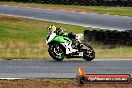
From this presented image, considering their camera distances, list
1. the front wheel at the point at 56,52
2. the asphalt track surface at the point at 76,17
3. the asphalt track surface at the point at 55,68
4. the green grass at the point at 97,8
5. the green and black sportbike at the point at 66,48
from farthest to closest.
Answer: the green grass at the point at 97,8
the asphalt track surface at the point at 76,17
the green and black sportbike at the point at 66,48
the front wheel at the point at 56,52
the asphalt track surface at the point at 55,68

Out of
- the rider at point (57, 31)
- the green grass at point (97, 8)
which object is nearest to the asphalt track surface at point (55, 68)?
the rider at point (57, 31)

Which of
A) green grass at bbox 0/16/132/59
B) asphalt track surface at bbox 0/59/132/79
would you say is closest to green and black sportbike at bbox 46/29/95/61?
asphalt track surface at bbox 0/59/132/79

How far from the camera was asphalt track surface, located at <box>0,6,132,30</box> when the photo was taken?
32969mm

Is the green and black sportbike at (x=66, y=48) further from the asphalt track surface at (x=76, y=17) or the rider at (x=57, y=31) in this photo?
the asphalt track surface at (x=76, y=17)

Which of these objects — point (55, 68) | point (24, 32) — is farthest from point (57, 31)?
point (24, 32)

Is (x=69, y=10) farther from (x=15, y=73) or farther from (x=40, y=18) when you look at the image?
(x=15, y=73)

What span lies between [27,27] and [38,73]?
64.0 ft

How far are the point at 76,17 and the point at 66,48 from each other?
2290 cm

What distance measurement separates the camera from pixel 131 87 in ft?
31.0

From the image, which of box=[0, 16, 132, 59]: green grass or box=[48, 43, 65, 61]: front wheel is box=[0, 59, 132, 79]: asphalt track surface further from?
box=[0, 16, 132, 59]: green grass

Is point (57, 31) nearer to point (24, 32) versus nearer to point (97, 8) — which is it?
point (24, 32)

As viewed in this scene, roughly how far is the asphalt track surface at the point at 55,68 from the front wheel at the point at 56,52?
0.55 feet

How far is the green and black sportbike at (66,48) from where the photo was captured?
13694 mm

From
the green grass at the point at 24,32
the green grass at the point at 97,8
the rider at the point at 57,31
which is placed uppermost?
the rider at the point at 57,31
